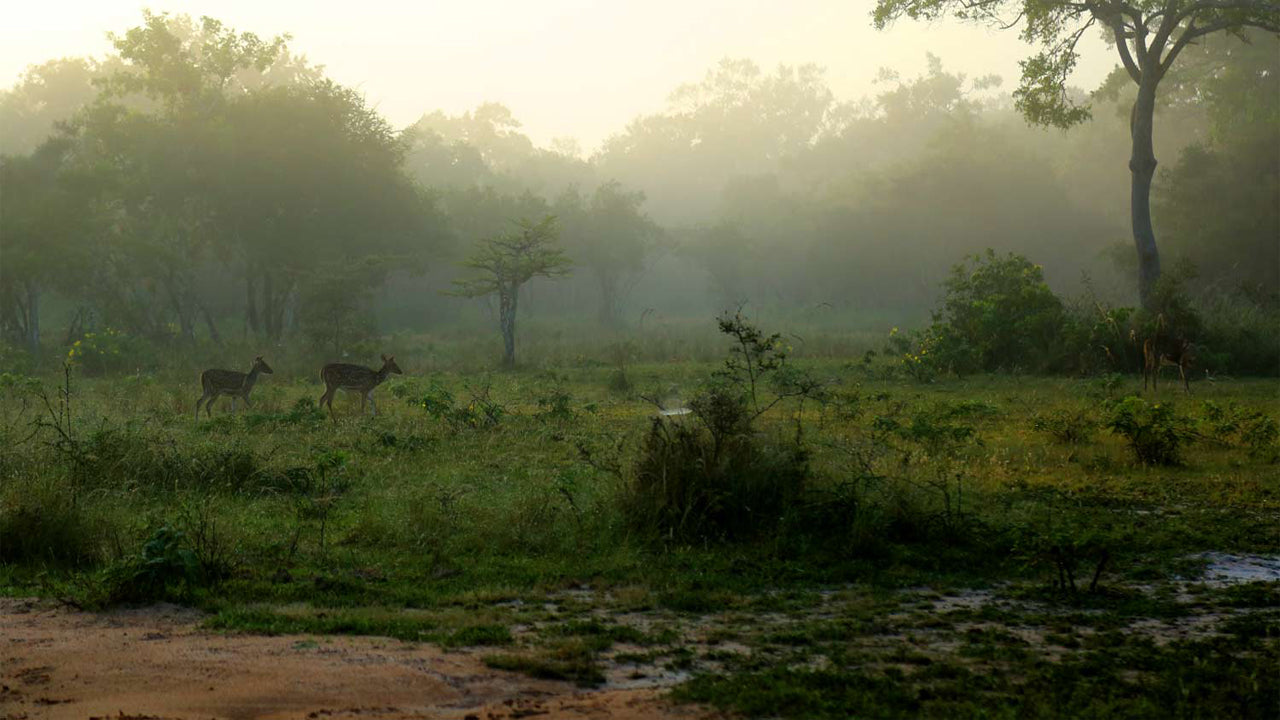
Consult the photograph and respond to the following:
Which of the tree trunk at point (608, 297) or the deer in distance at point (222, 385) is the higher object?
the tree trunk at point (608, 297)

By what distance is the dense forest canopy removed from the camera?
3581cm

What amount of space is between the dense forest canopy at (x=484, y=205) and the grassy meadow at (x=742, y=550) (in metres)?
3.63

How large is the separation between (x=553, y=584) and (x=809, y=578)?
5.61 ft

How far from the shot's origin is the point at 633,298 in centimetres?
7494

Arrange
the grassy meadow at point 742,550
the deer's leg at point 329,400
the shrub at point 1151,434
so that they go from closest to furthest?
1. the grassy meadow at point 742,550
2. the shrub at point 1151,434
3. the deer's leg at point 329,400

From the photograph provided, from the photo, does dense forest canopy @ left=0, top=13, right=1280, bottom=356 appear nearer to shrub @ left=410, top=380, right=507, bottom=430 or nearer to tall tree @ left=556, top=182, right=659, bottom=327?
tall tree @ left=556, top=182, right=659, bottom=327

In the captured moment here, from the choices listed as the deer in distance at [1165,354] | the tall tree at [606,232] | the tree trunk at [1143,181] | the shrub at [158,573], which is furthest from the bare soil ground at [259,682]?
the tall tree at [606,232]

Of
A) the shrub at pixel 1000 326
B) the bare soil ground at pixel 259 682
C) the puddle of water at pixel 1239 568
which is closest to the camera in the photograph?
the bare soil ground at pixel 259 682

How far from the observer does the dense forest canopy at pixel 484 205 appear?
3581 cm

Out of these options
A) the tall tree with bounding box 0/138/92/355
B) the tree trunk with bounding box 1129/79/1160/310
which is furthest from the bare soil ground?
the tall tree with bounding box 0/138/92/355

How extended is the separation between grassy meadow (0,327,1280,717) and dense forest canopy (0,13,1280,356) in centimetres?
363

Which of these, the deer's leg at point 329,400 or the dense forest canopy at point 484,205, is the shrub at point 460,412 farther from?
the dense forest canopy at point 484,205

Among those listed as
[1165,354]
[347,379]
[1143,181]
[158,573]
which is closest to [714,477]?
[158,573]

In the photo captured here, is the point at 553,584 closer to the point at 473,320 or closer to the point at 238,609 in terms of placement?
the point at 238,609
